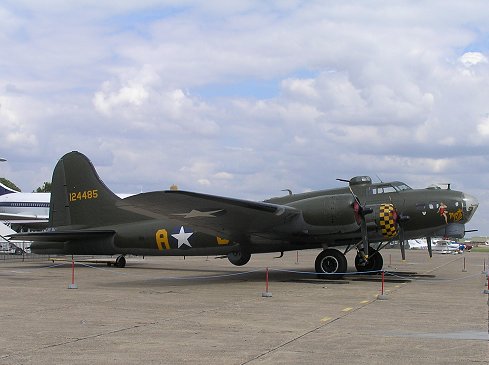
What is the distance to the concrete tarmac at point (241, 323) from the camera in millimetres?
8203

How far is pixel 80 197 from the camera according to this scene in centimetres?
2525

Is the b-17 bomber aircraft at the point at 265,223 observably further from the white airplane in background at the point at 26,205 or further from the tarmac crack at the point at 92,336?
the white airplane in background at the point at 26,205

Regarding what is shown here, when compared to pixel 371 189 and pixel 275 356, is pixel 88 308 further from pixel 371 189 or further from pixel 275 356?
pixel 371 189

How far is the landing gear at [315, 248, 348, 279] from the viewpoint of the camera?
2069 cm

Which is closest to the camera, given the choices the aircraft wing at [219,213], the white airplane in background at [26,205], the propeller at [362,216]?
the aircraft wing at [219,213]

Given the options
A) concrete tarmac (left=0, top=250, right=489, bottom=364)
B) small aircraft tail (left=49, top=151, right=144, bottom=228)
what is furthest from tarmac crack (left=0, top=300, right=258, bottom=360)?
small aircraft tail (left=49, top=151, right=144, bottom=228)

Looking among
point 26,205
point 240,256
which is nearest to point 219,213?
point 240,256

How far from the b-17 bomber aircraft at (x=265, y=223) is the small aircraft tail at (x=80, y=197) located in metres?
0.05

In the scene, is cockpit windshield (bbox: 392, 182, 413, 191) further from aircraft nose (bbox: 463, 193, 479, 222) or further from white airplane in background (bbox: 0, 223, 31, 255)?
white airplane in background (bbox: 0, 223, 31, 255)

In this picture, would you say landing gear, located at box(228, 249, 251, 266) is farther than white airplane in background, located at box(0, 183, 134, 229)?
No

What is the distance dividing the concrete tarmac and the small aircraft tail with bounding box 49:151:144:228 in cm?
585

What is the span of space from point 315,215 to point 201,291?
464 cm

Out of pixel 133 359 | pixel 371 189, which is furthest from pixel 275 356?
pixel 371 189

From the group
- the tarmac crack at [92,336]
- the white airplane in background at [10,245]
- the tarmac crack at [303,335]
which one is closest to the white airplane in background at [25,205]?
the white airplane in background at [10,245]
